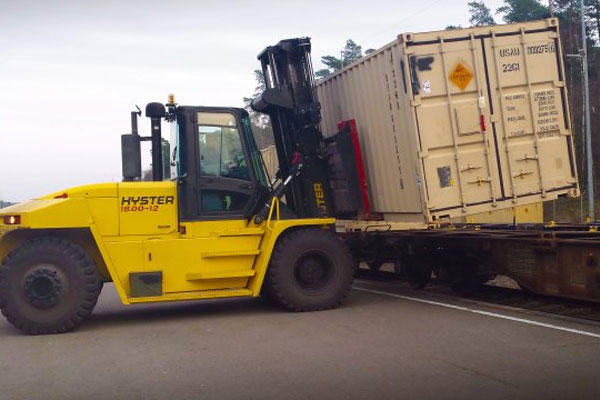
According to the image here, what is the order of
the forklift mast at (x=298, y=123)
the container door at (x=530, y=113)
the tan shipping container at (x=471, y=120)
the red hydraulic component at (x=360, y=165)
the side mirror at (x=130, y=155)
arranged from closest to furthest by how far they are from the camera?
the side mirror at (x=130, y=155)
the tan shipping container at (x=471, y=120)
the container door at (x=530, y=113)
the forklift mast at (x=298, y=123)
the red hydraulic component at (x=360, y=165)

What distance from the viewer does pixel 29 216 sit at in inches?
366

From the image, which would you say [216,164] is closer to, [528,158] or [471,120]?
[471,120]

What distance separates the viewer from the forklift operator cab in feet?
32.8

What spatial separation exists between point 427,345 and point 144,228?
4318 millimetres

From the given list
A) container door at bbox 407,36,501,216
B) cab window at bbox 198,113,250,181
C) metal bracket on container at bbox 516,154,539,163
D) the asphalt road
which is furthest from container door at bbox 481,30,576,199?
cab window at bbox 198,113,250,181

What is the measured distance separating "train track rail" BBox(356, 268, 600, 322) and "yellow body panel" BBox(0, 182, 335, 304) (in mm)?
3246

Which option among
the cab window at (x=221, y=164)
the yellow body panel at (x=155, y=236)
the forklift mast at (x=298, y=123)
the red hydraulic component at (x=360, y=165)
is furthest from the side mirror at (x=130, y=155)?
the red hydraulic component at (x=360, y=165)

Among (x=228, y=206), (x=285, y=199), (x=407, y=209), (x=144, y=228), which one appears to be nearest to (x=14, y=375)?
(x=144, y=228)

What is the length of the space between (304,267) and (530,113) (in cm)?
409

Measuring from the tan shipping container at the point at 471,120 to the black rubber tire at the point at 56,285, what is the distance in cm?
474

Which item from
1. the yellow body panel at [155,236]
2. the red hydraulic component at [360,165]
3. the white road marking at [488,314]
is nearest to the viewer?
the white road marking at [488,314]

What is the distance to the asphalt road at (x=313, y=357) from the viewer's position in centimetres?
613

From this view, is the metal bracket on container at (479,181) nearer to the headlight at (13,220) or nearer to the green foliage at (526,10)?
the headlight at (13,220)

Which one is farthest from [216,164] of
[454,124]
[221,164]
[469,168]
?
[469,168]
